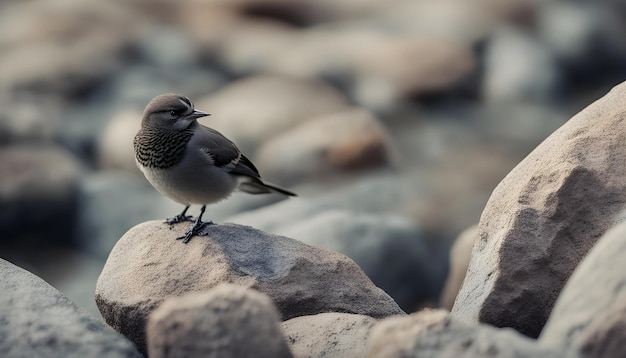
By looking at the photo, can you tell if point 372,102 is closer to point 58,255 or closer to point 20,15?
point 58,255

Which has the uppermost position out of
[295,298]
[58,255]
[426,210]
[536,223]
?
[536,223]

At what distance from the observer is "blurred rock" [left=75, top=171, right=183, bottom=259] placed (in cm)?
996

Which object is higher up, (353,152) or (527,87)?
(527,87)

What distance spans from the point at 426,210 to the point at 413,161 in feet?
5.35

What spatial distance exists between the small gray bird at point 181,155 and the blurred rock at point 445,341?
78.9 inches

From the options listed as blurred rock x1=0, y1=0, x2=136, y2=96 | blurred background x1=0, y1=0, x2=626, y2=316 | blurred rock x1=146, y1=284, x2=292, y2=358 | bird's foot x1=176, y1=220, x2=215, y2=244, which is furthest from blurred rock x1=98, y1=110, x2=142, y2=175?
blurred rock x1=146, y1=284, x2=292, y2=358

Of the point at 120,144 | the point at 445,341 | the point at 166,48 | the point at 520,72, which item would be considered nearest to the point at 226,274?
the point at 445,341

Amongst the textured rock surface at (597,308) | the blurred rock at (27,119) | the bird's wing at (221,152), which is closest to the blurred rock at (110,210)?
the blurred rock at (27,119)

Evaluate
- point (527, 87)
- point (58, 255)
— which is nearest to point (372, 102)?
point (527, 87)

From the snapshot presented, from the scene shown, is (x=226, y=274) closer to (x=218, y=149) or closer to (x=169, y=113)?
(x=218, y=149)

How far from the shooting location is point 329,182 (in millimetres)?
10531

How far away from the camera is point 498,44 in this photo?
14578mm

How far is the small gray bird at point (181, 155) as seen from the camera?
5531 mm

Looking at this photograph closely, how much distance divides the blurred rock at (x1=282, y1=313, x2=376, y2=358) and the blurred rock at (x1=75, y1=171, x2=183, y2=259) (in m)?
5.24
